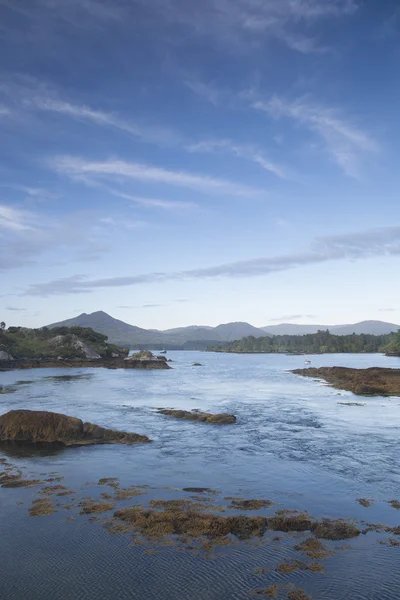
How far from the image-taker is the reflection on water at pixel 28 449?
29222mm

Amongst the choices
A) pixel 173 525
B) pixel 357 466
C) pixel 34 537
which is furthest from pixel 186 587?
pixel 357 466

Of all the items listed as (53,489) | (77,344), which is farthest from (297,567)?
(77,344)

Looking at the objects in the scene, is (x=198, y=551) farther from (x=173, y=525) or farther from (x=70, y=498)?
(x=70, y=498)

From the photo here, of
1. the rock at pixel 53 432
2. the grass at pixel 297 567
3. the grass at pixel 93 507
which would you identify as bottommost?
the grass at pixel 93 507

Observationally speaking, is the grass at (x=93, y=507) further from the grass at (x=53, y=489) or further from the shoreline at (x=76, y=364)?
the shoreline at (x=76, y=364)

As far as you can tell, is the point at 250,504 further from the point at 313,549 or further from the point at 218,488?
the point at 313,549

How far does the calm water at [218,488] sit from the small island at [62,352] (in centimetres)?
9639

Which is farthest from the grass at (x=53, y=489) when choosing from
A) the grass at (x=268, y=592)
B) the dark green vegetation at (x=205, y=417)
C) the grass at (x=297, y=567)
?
the dark green vegetation at (x=205, y=417)

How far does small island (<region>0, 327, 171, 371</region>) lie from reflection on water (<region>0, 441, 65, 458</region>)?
10234 centimetres

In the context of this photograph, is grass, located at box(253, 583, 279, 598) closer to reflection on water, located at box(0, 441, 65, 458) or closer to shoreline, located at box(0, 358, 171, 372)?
reflection on water, located at box(0, 441, 65, 458)

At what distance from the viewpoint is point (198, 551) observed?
15.3 metres

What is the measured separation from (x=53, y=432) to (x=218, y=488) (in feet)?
51.9

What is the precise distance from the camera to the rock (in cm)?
3269

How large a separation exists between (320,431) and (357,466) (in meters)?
11.5
